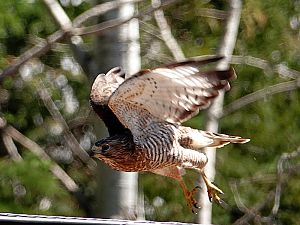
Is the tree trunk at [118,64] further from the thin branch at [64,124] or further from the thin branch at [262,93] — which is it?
the thin branch at [64,124]

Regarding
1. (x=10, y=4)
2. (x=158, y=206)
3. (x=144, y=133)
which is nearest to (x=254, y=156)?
(x=158, y=206)

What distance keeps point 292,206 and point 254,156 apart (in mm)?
559

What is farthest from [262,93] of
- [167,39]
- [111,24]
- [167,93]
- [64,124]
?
[167,93]

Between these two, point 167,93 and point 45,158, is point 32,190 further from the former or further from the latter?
point 167,93

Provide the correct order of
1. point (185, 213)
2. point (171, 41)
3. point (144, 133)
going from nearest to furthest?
point (144, 133) < point (171, 41) < point (185, 213)

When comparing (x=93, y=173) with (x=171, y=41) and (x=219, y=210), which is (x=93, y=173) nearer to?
(x=219, y=210)

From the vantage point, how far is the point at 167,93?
4516 mm

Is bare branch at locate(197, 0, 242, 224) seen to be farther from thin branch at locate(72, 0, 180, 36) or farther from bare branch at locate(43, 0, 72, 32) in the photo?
thin branch at locate(72, 0, 180, 36)

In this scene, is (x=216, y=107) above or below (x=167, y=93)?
below

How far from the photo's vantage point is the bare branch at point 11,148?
7.88m

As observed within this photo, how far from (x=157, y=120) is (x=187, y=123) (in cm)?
307

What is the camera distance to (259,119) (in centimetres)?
886

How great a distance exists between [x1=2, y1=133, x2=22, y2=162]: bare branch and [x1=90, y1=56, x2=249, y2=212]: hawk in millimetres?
3031

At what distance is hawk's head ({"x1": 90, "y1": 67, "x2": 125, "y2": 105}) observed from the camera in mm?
4645
